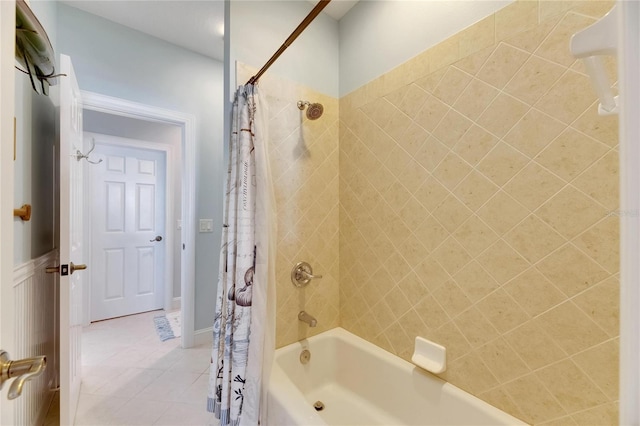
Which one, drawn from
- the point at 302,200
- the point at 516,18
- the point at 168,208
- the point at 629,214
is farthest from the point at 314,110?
the point at 168,208

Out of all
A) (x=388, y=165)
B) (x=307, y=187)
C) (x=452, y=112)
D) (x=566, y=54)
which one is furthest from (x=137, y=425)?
(x=566, y=54)

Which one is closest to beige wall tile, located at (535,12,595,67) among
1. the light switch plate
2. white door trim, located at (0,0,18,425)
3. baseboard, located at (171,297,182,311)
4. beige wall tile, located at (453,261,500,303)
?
beige wall tile, located at (453,261,500,303)

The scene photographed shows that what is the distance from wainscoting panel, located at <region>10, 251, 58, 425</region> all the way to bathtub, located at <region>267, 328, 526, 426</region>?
3.39ft

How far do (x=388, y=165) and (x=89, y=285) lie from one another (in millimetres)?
3126

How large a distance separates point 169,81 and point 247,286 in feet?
6.45

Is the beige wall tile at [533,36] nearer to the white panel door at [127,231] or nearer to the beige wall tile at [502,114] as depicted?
the beige wall tile at [502,114]

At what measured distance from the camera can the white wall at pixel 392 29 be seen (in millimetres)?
1211

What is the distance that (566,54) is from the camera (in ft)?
2.99

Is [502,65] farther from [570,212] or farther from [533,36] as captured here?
[570,212]

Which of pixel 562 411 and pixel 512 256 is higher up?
pixel 512 256

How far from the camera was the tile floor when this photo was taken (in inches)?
61.9

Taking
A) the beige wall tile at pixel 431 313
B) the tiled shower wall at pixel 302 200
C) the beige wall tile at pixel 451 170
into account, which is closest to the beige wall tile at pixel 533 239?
the beige wall tile at pixel 451 170

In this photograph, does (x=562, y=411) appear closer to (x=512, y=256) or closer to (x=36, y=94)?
(x=512, y=256)

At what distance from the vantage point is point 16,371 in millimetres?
490
